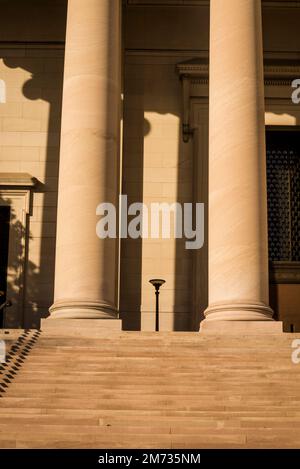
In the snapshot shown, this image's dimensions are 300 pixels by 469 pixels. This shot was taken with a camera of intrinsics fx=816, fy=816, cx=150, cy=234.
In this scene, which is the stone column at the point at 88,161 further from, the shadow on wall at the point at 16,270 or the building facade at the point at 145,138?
the shadow on wall at the point at 16,270

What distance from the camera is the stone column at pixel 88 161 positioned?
33844 millimetres

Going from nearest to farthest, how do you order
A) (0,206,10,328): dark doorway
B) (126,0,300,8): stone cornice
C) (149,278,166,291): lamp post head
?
(149,278,166,291): lamp post head, (0,206,10,328): dark doorway, (126,0,300,8): stone cornice

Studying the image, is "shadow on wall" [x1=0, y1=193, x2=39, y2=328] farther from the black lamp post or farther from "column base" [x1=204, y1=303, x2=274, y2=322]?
"column base" [x1=204, y1=303, x2=274, y2=322]

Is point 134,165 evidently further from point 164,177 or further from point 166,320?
point 166,320

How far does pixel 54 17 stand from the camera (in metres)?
49.2

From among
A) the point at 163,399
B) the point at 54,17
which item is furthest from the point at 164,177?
the point at 163,399

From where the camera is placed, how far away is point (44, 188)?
4706 centimetres

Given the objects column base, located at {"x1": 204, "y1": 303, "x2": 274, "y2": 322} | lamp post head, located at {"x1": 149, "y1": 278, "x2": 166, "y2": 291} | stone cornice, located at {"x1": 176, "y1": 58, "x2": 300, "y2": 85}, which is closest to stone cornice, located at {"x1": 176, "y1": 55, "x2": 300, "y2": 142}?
stone cornice, located at {"x1": 176, "y1": 58, "x2": 300, "y2": 85}

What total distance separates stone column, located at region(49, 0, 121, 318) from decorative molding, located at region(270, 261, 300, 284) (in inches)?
558

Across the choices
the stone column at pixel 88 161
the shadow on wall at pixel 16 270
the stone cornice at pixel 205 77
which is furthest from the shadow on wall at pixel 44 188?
the stone column at pixel 88 161

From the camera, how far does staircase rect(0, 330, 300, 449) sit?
2123 cm

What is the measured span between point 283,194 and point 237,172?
1440cm

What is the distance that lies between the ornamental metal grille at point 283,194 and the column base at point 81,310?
1625 centimetres

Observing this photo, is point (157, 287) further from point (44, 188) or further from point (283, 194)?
point (283, 194)
